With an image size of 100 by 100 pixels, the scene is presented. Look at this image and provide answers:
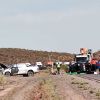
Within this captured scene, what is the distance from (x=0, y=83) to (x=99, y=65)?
24.3 meters

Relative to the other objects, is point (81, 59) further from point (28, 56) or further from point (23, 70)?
point (28, 56)

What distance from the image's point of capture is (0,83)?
38.1 meters

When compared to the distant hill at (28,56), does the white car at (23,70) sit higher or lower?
lower

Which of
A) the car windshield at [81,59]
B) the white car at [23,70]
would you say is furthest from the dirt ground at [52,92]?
the car windshield at [81,59]

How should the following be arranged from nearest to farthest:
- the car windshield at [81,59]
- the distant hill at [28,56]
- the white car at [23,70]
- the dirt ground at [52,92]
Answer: the dirt ground at [52,92]
the white car at [23,70]
the car windshield at [81,59]
the distant hill at [28,56]

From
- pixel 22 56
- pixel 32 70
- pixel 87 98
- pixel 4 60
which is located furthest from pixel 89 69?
pixel 22 56

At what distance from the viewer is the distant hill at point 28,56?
417 ft

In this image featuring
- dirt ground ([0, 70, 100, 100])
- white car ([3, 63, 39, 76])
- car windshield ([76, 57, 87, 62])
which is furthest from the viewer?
car windshield ([76, 57, 87, 62])

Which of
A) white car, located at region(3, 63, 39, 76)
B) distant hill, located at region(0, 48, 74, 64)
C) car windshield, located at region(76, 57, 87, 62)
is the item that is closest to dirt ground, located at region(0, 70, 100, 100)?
white car, located at region(3, 63, 39, 76)

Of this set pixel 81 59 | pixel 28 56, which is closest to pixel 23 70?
pixel 81 59

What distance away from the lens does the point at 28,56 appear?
135 meters

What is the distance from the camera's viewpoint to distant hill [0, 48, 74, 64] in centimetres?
12714

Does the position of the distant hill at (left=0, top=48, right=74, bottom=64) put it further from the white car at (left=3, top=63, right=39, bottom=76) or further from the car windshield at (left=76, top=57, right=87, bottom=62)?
the white car at (left=3, top=63, right=39, bottom=76)

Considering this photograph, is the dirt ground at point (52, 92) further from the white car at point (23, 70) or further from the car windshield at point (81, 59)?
the car windshield at point (81, 59)
